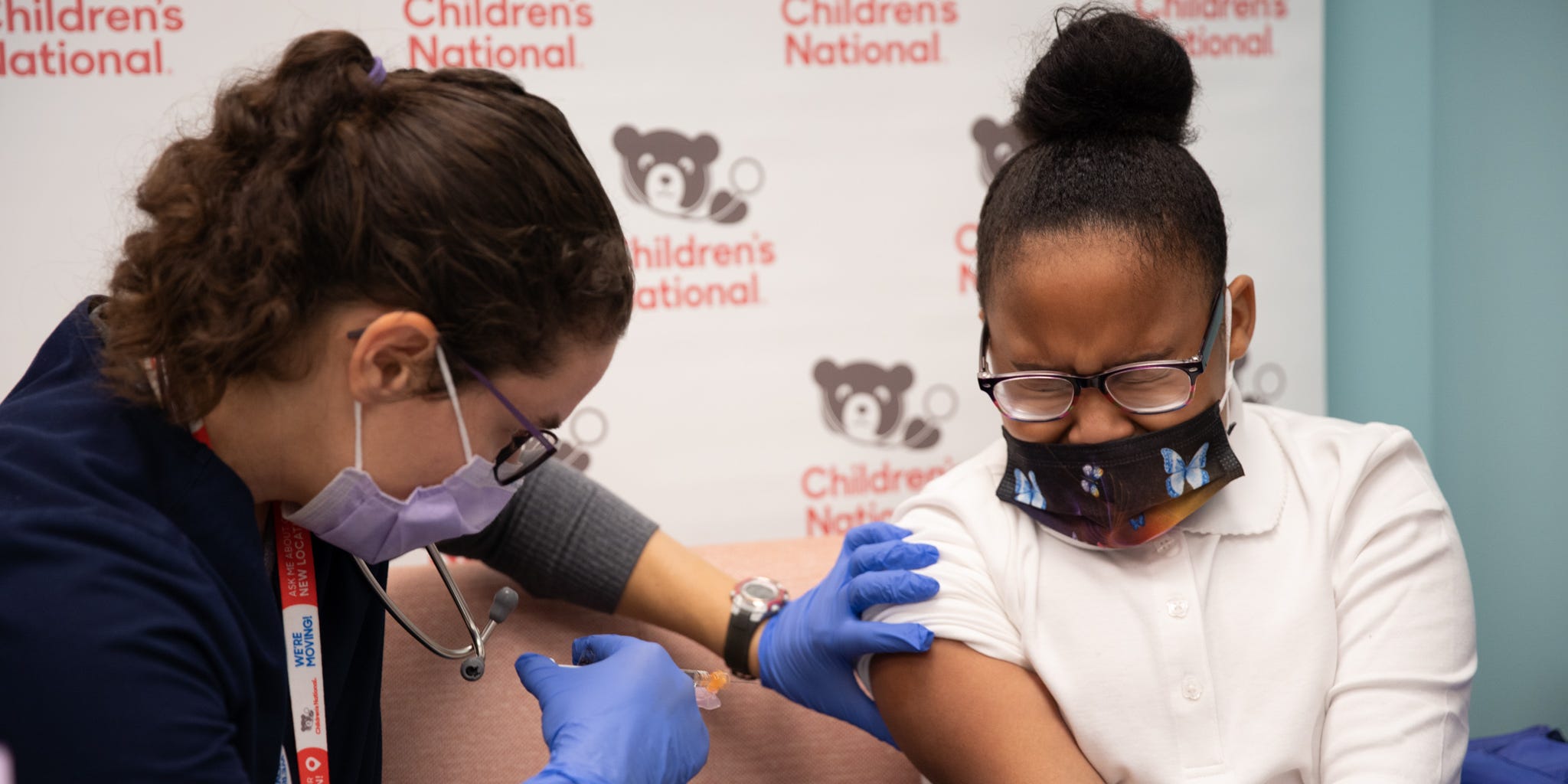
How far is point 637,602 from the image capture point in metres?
1.66

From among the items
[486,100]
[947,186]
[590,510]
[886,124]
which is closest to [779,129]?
[886,124]

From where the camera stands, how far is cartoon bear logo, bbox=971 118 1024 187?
2268mm

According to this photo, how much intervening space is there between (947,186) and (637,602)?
3.55 feet

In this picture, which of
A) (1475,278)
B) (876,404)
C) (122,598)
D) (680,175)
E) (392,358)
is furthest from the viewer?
(1475,278)

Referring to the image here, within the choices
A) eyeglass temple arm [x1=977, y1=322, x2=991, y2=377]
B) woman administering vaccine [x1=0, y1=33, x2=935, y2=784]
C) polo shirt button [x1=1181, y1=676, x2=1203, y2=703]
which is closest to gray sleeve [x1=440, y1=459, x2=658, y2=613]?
woman administering vaccine [x1=0, y1=33, x2=935, y2=784]

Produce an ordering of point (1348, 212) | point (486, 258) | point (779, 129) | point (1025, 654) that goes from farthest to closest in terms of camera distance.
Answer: point (1348, 212), point (779, 129), point (1025, 654), point (486, 258)

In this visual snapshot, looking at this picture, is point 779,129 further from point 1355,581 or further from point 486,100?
point 1355,581

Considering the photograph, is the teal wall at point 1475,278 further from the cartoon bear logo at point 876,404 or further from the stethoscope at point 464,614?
the stethoscope at point 464,614

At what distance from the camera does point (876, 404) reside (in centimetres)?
226

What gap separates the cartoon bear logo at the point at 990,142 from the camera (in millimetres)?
2268

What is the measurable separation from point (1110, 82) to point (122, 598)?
1135mm

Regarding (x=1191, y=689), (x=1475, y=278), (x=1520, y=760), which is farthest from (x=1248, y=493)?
(x=1475, y=278)

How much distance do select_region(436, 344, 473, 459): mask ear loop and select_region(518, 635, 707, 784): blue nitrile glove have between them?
311 mm

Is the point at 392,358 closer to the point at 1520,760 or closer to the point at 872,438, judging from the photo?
the point at 872,438
